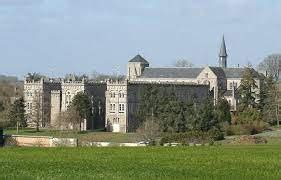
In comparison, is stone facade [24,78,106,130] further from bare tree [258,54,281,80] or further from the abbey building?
bare tree [258,54,281,80]

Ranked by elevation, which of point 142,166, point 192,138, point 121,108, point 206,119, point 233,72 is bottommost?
point 142,166

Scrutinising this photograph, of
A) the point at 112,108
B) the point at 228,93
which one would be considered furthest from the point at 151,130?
the point at 228,93

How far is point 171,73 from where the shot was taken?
111 metres

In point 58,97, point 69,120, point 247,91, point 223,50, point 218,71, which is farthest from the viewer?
point 223,50

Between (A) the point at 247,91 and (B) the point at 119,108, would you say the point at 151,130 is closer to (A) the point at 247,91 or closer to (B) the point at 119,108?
(B) the point at 119,108

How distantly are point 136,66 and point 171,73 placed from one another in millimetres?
9767

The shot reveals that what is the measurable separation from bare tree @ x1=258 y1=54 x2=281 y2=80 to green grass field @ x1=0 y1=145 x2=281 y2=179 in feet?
264

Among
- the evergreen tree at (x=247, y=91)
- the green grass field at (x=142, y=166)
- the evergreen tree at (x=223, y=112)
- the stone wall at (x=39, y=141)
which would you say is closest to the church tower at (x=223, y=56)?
the evergreen tree at (x=247, y=91)

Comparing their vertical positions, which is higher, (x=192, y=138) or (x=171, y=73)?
(x=171, y=73)

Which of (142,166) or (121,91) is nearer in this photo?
(142,166)

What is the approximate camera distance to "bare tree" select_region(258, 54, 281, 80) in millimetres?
112438

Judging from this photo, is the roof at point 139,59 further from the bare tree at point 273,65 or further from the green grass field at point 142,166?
the green grass field at point 142,166

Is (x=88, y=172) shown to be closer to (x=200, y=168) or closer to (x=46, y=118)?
(x=200, y=168)

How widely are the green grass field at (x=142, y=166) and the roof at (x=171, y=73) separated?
76.6m
